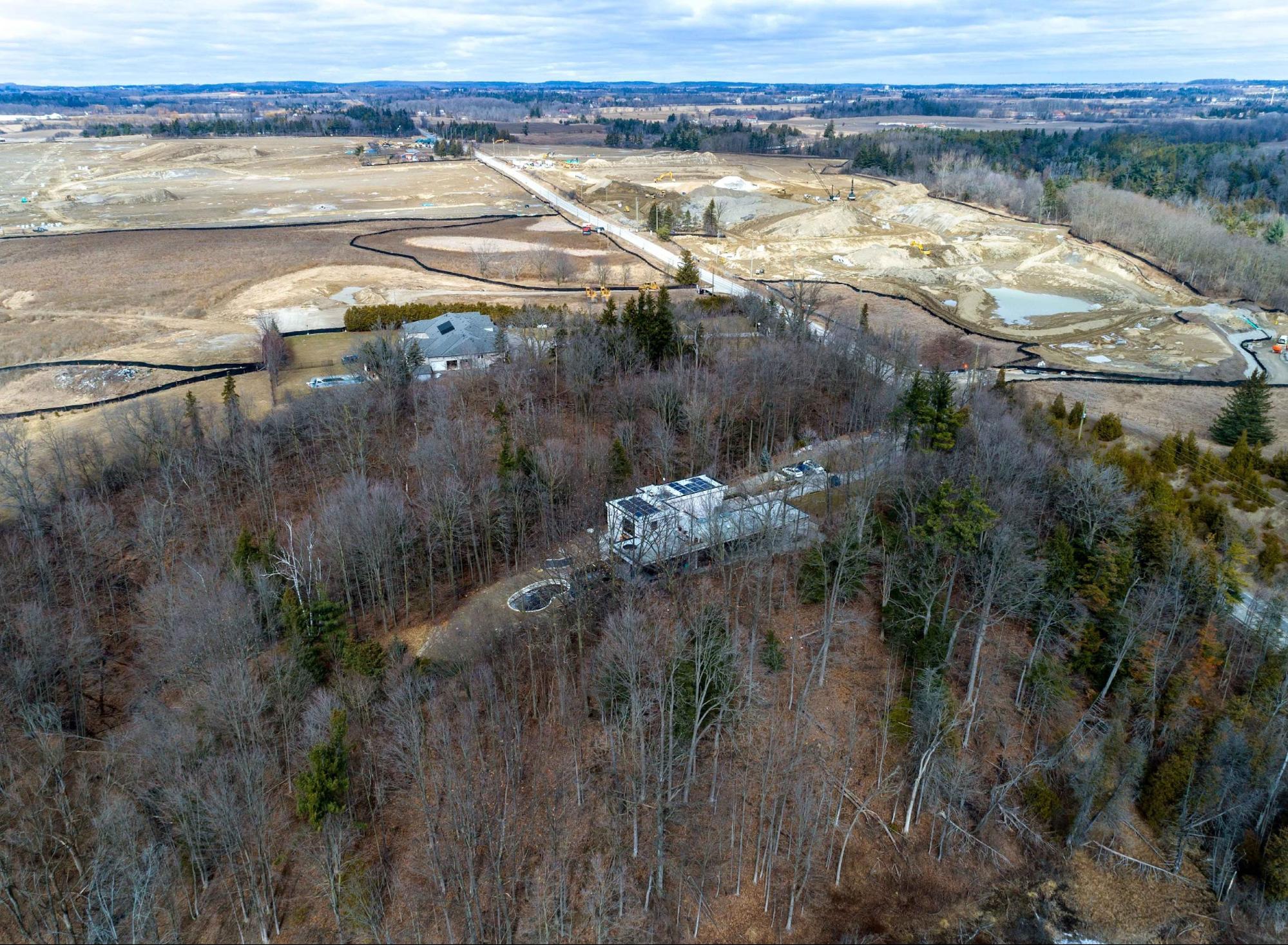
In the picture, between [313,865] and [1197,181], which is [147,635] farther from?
[1197,181]

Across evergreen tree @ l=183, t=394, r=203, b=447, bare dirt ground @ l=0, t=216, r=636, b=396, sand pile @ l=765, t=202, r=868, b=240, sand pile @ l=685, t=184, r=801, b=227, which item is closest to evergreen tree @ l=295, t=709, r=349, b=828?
evergreen tree @ l=183, t=394, r=203, b=447

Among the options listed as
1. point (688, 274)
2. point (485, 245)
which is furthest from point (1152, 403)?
point (485, 245)

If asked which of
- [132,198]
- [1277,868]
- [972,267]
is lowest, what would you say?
[1277,868]

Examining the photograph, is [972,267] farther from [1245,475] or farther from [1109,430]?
[1245,475]

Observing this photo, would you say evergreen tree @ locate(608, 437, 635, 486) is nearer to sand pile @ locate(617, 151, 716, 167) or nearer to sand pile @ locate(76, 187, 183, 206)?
sand pile @ locate(76, 187, 183, 206)

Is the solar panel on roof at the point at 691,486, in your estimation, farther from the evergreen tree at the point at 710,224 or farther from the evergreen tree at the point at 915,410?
the evergreen tree at the point at 710,224

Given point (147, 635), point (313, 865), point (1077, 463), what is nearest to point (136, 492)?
point (147, 635)
